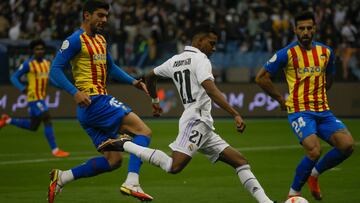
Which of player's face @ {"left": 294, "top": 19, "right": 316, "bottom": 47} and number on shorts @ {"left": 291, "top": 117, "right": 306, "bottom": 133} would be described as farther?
player's face @ {"left": 294, "top": 19, "right": 316, "bottom": 47}

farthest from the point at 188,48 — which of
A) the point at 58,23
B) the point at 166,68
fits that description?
the point at 58,23

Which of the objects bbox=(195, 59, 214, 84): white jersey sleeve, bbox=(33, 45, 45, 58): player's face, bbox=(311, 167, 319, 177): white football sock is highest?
bbox=(195, 59, 214, 84): white jersey sleeve

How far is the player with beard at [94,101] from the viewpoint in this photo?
1060 centimetres

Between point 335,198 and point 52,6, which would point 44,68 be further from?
point 52,6

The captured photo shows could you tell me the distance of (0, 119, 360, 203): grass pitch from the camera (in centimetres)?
1190

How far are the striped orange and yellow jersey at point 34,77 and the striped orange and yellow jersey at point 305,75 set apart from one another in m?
8.86

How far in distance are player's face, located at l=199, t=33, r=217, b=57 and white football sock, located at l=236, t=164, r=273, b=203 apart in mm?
1311

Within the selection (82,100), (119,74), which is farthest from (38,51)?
(82,100)

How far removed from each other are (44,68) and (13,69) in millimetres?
8045

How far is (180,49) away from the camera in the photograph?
27047 mm

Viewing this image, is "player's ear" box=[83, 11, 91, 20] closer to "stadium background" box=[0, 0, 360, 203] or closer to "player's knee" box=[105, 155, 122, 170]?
"player's knee" box=[105, 155, 122, 170]

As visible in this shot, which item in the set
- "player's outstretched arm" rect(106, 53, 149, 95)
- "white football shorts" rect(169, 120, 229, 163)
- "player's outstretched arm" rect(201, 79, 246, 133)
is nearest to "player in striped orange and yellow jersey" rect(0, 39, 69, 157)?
"player's outstretched arm" rect(106, 53, 149, 95)

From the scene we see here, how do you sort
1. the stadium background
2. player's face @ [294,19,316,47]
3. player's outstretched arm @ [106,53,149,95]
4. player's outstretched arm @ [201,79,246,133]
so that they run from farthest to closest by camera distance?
the stadium background < player's outstretched arm @ [106,53,149,95] < player's face @ [294,19,316,47] < player's outstretched arm @ [201,79,246,133]

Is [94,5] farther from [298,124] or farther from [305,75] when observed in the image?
[298,124]
